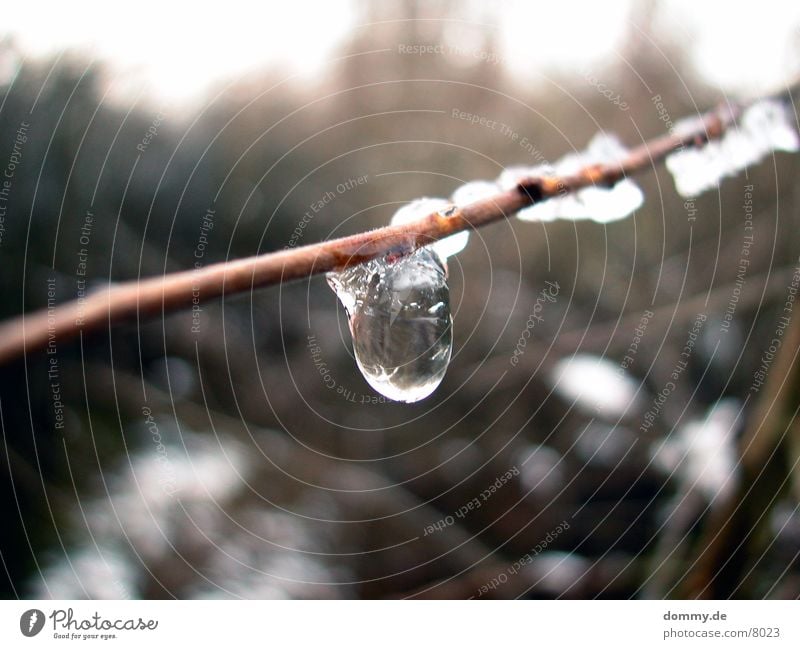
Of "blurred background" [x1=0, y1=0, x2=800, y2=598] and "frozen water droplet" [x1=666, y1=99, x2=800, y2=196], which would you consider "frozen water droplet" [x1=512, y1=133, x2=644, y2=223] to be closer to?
"frozen water droplet" [x1=666, y1=99, x2=800, y2=196]

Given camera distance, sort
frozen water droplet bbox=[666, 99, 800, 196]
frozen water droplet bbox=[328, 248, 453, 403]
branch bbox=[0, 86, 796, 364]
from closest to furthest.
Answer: branch bbox=[0, 86, 796, 364] < frozen water droplet bbox=[328, 248, 453, 403] < frozen water droplet bbox=[666, 99, 800, 196]

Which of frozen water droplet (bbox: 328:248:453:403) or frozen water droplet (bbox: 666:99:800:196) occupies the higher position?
frozen water droplet (bbox: 666:99:800:196)

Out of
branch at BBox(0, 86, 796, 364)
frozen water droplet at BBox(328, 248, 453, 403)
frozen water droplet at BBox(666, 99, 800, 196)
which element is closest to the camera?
branch at BBox(0, 86, 796, 364)

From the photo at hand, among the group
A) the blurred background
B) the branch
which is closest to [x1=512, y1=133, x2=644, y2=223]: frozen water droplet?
the branch

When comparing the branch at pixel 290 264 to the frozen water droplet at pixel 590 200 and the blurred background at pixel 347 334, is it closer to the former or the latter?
the frozen water droplet at pixel 590 200

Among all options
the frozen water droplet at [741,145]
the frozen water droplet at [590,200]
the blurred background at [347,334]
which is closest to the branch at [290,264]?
the frozen water droplet at [590,200]

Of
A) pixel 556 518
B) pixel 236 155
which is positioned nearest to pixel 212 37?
pixel 236 155

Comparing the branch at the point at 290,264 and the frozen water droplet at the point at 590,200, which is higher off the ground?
the frozen water droplet at the point at 590,200
